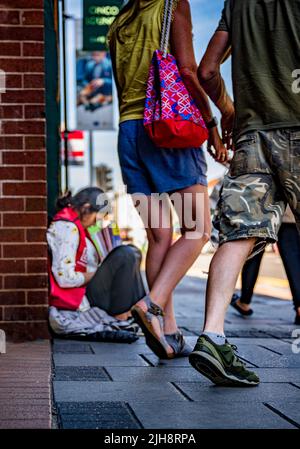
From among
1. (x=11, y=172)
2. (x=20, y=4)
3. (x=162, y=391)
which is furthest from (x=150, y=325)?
(x=20, y=4)

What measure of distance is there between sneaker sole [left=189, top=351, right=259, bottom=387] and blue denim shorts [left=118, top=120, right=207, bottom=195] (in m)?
1.26

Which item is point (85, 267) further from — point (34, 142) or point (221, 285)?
point (221, 285)

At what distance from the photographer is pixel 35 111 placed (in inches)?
233

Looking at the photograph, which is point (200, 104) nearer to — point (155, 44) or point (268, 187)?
point (155, 44)

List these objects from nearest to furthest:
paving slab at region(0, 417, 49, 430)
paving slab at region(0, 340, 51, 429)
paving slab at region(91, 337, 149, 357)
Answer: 1. paving slab at region(0, 417, 49, 430)
2. paving slab at region(0, 340, 51, 429)
3. paving slab at region(91, 337, 149, 357)

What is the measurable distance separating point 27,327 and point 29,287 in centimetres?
25

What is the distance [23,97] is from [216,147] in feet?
5.27

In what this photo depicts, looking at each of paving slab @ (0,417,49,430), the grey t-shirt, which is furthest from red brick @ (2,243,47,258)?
paving slab @ (0,417,49,430)

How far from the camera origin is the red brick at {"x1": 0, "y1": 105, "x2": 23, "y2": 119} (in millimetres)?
5898

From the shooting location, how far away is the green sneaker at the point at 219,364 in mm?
3904

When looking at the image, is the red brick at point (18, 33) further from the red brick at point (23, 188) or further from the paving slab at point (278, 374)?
the paving slab at point (278, 374)

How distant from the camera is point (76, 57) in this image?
1348 centimetres

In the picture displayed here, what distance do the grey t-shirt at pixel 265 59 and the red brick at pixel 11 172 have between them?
210 cm

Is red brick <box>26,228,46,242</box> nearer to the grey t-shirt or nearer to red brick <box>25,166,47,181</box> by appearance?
red brick <box>25,166,47,181</box>
